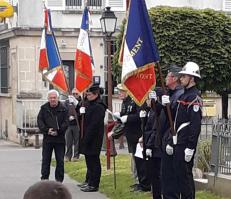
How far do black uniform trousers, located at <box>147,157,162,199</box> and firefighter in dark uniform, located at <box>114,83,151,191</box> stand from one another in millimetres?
1249

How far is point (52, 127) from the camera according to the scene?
13.1m

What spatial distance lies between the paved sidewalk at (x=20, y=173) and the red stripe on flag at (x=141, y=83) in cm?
258

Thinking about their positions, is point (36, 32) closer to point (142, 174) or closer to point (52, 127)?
point (52, 127)

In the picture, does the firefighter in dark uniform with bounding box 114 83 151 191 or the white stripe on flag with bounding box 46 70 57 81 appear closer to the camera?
A: the firefighter in dark uniform with bounding box 114 83 151 191

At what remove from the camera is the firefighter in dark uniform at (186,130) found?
28.5ft

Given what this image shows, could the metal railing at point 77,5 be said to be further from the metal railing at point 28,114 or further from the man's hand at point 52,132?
the man's hand at point 52,132

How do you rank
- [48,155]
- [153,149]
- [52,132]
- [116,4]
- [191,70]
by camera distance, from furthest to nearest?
[116,4]
[48,155]
[52,132]
[153,149]
[191,70]

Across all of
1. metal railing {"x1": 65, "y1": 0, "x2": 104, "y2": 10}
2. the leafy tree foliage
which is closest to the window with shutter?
metal railing {"x1": 65, "y1": 0, "x2": 104, "y2": 10}

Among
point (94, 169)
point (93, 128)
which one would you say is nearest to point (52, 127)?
point (93, 128)

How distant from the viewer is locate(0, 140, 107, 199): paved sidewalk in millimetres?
12593

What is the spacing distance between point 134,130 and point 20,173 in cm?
493

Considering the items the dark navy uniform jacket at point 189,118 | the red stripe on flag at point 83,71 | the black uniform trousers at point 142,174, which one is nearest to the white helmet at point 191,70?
the dark navy uniform jacket at point 189,118

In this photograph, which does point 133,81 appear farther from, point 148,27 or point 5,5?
point 5,5

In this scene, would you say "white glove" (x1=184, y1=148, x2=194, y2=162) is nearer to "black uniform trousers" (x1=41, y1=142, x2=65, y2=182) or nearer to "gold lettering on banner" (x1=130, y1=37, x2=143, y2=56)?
"gold lettering on banner" (x1=130, y1=37, x2=143, y2=56)
